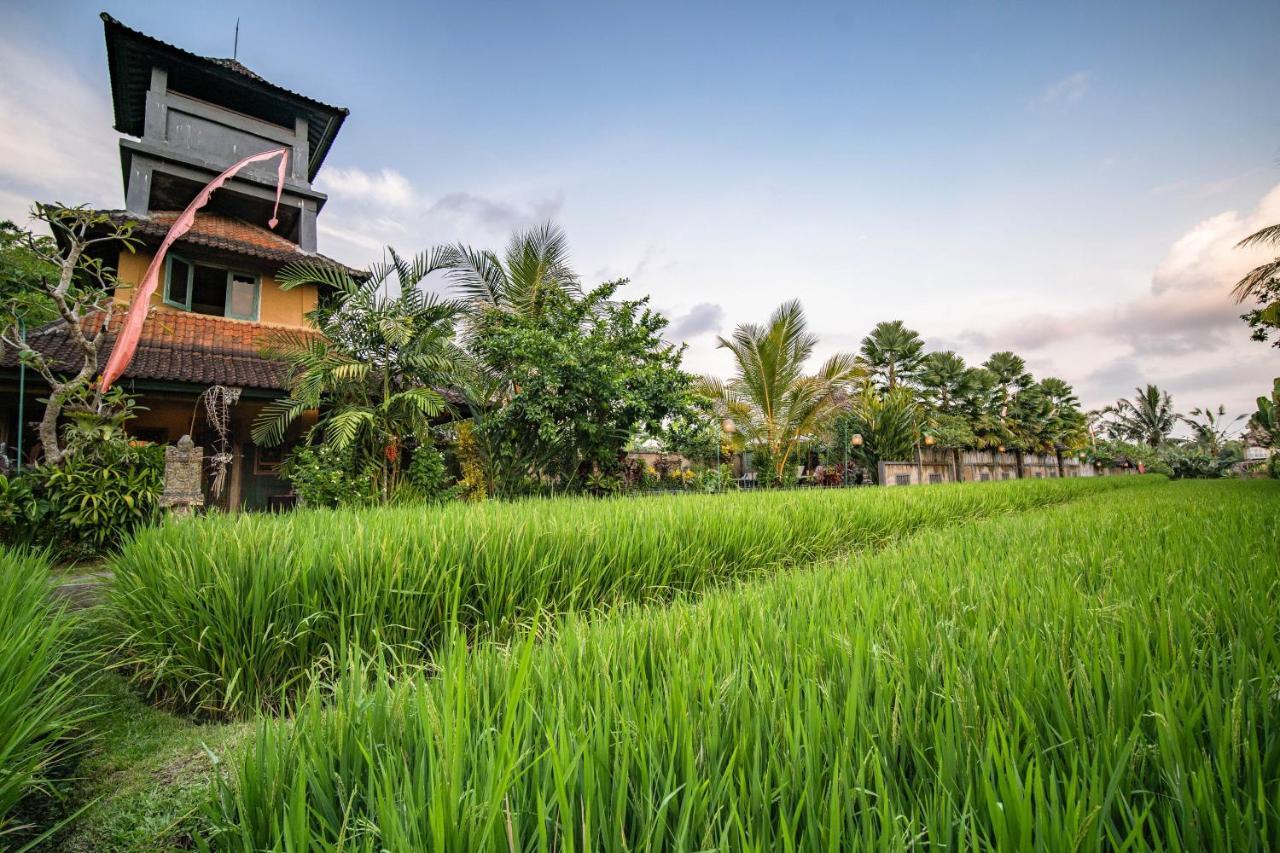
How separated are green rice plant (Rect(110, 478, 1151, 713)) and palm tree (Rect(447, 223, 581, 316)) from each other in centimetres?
795

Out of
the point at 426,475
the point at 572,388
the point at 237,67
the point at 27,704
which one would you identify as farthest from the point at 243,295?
the point at 27,704

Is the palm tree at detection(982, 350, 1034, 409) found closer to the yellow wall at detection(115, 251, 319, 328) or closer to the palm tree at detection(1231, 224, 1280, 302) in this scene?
the palm tree at detection(1231, 224, 1280, 302)

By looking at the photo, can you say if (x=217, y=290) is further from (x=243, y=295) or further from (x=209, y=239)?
(x=209, y=239)

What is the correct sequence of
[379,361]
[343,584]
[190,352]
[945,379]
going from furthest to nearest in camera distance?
[945,379] → [190,352] → [379,361] → [343,584]

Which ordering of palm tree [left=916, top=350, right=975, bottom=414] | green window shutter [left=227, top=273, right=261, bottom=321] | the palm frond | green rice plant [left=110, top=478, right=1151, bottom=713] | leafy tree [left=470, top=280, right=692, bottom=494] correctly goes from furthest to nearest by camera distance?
1. palm tree [left=916, top=350, right=975, bottom=414]
2. green window shutter [left=227, top=273, right=261, bottom=321]
3. leafy tree [left=470, top=280, right=692, bottom=494]
4. the palm frond
5. green rice plant [left=110, top=478, right=1151, bottom=713]

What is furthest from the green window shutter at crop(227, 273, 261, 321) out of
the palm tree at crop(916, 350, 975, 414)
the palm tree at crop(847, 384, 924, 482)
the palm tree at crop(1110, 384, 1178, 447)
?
the palm tree at crop(1110, 384, 1178, 447)

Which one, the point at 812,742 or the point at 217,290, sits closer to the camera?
the point at 812,742

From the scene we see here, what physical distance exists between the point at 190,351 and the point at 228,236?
8.62 feet

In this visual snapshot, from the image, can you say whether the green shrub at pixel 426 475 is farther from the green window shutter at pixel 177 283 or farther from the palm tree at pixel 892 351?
the palm tree at pixel 892 351

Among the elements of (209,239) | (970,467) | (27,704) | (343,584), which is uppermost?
(209,239)

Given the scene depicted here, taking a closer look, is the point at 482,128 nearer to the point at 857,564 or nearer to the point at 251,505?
the point at 251,505

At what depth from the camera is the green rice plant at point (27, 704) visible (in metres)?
1.11

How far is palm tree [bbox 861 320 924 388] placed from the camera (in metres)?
27.9

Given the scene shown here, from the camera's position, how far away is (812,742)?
2.57 feet
